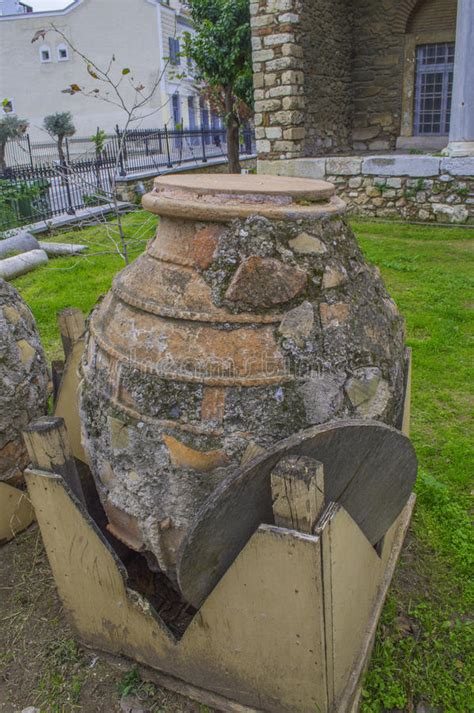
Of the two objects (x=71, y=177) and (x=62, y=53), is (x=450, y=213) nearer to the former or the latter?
(x=71, y=177)

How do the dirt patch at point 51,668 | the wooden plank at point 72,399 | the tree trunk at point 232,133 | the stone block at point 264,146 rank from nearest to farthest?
the dirt patch at point 51,668 → the wooden plank at point 72,399 → the stone block at point 264,146 → the tree trunk at point 232,133

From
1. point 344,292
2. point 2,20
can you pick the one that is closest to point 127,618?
point 344,292

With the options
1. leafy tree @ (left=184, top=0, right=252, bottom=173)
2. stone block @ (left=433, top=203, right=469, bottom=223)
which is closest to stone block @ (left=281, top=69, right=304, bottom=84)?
leafy tree @ (left=184, top=0, right=252, bottom=173)

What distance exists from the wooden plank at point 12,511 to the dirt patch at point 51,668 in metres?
0.26

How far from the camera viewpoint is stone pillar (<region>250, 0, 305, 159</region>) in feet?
30.1

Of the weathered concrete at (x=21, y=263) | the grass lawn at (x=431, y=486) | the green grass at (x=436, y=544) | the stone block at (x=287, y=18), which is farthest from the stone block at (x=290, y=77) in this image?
the green grass at (x=436, y=544)

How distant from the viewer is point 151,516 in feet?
6.40

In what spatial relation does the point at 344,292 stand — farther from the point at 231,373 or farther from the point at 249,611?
the point at 249,611

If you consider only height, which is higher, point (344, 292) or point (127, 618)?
point (344, 292)

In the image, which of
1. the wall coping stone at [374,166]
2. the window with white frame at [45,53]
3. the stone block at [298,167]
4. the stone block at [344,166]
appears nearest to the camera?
the wall coping stone at [374,166]

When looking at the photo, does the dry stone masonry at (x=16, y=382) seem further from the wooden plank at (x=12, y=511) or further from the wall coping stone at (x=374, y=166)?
the wall coping stone at (x=374, y=166)

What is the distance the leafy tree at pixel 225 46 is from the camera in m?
11.7

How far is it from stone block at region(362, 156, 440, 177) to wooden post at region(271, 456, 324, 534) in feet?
29.0

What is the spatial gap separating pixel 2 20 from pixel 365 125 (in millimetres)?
25935
